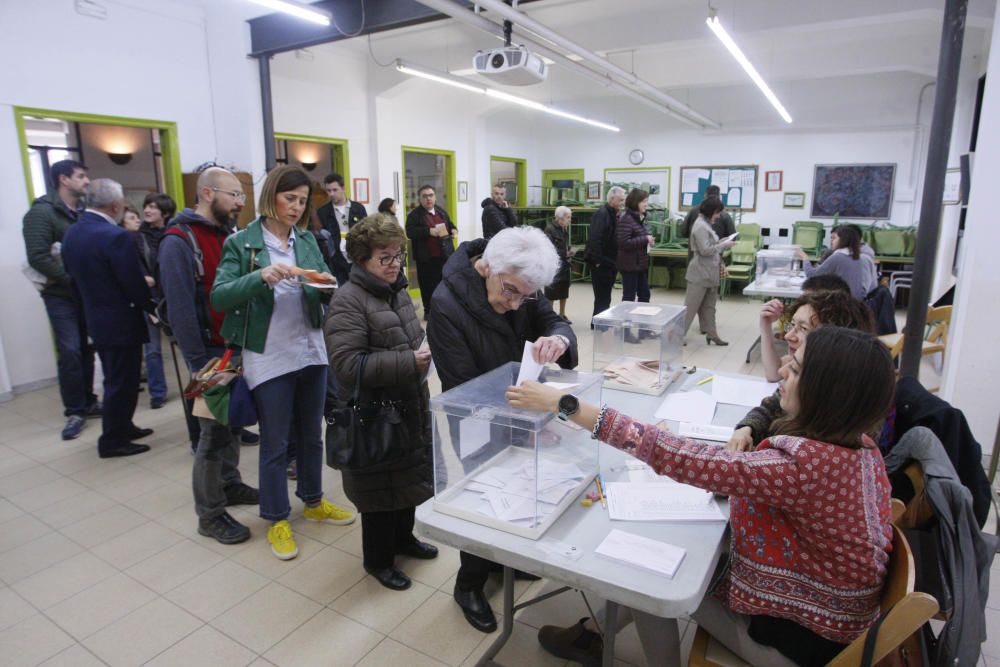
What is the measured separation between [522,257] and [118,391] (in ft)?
10.3

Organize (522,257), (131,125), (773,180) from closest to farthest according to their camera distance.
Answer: (522,257) → (131,125) → (773,180)

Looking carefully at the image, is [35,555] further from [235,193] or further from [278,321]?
[235,193]

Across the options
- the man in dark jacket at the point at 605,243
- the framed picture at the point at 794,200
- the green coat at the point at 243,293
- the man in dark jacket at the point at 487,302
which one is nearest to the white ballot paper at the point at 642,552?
the man in dark jacket at the point at 487,302

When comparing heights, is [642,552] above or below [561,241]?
below

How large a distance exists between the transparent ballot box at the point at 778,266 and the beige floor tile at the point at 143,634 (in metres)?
5.81

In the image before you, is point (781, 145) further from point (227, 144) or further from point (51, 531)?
point (51, 531)

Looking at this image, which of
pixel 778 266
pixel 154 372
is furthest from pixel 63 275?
pixel 778 266

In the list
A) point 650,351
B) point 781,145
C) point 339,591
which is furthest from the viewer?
point 781,145

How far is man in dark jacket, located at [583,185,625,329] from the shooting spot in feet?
21.8

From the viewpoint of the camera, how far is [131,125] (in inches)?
218

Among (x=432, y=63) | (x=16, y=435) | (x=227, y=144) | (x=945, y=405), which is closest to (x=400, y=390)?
(x=945, y=405)

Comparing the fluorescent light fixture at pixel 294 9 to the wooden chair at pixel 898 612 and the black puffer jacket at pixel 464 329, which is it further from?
the wooden chair at pixel 898 612

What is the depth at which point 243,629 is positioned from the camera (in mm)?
2359

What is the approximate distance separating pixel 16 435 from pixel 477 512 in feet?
14.0
